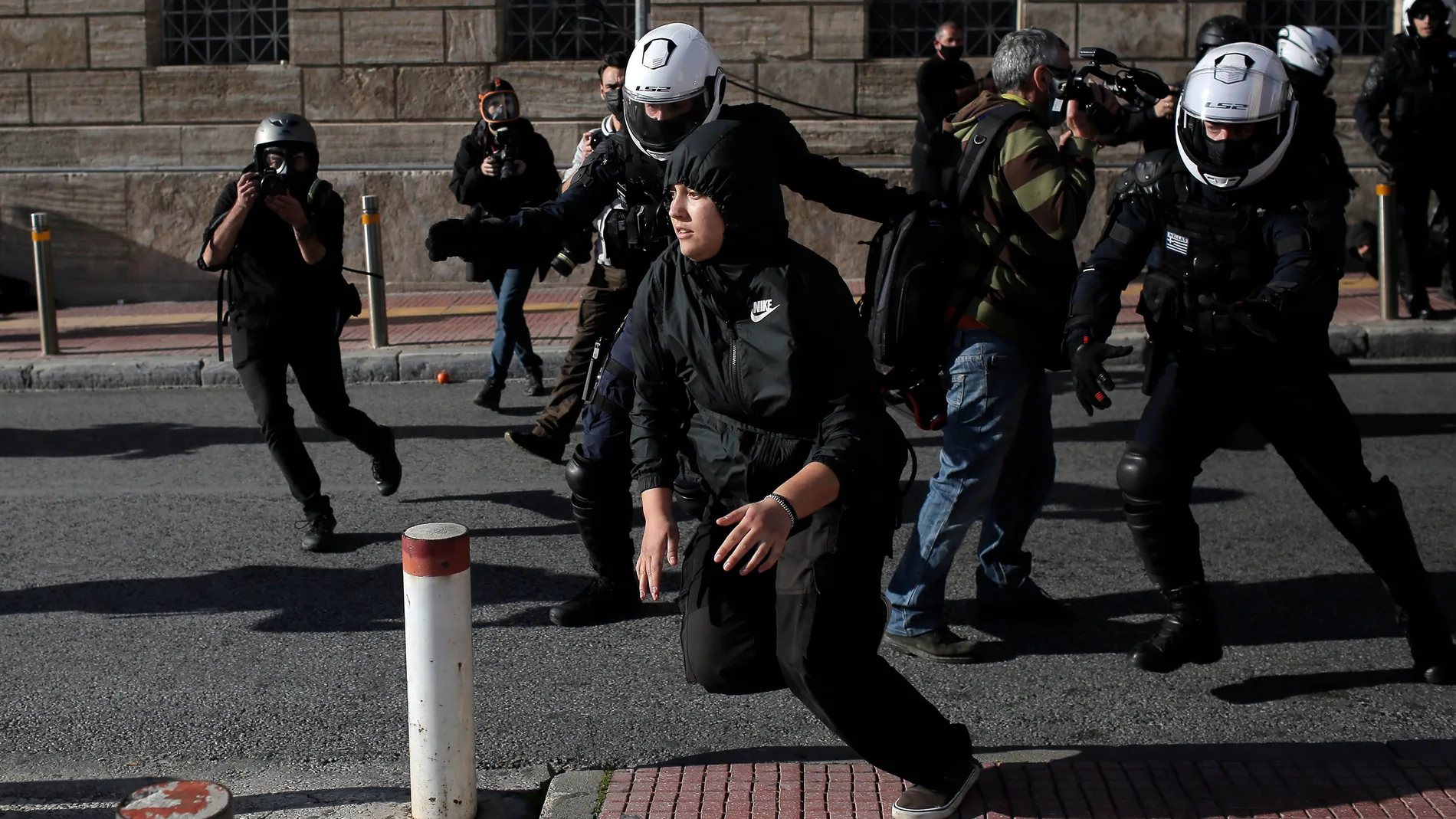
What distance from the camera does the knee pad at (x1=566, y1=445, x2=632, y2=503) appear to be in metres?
5.21

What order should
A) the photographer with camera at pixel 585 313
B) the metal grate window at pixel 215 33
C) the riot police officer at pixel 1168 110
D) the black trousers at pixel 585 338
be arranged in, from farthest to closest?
1. the metal grate window at pixel 215 33
2. the riot police officer at pixel 1168 110
3. the black trousers at pixel 585 338
4. the photographer with camera at pixel 585 313

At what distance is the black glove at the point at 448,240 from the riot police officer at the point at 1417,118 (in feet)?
25.3

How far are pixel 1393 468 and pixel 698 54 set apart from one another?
164 inches

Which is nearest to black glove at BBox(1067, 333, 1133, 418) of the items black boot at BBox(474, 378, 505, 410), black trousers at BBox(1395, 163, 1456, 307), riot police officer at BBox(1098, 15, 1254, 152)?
riot police officer at BBox(1098, 15, 1254, 152)

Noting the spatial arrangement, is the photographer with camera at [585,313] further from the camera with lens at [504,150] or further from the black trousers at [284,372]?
the camera with lens at [504,150]

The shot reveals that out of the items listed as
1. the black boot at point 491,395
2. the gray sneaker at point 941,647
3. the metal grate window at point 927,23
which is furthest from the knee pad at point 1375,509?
the metal grate window at point 927,23

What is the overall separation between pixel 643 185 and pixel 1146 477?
168 cm

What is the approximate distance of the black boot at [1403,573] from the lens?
4523 millimetres

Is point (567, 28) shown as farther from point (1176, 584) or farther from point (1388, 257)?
point (1176, 584)

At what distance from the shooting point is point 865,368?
3.52 metres

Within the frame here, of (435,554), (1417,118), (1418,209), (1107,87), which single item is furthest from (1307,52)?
(435,554)

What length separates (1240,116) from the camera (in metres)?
4.36

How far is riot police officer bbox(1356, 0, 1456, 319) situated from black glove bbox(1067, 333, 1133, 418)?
6.76 meters

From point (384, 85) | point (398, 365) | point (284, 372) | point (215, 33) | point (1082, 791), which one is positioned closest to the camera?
point (1082, 791)
